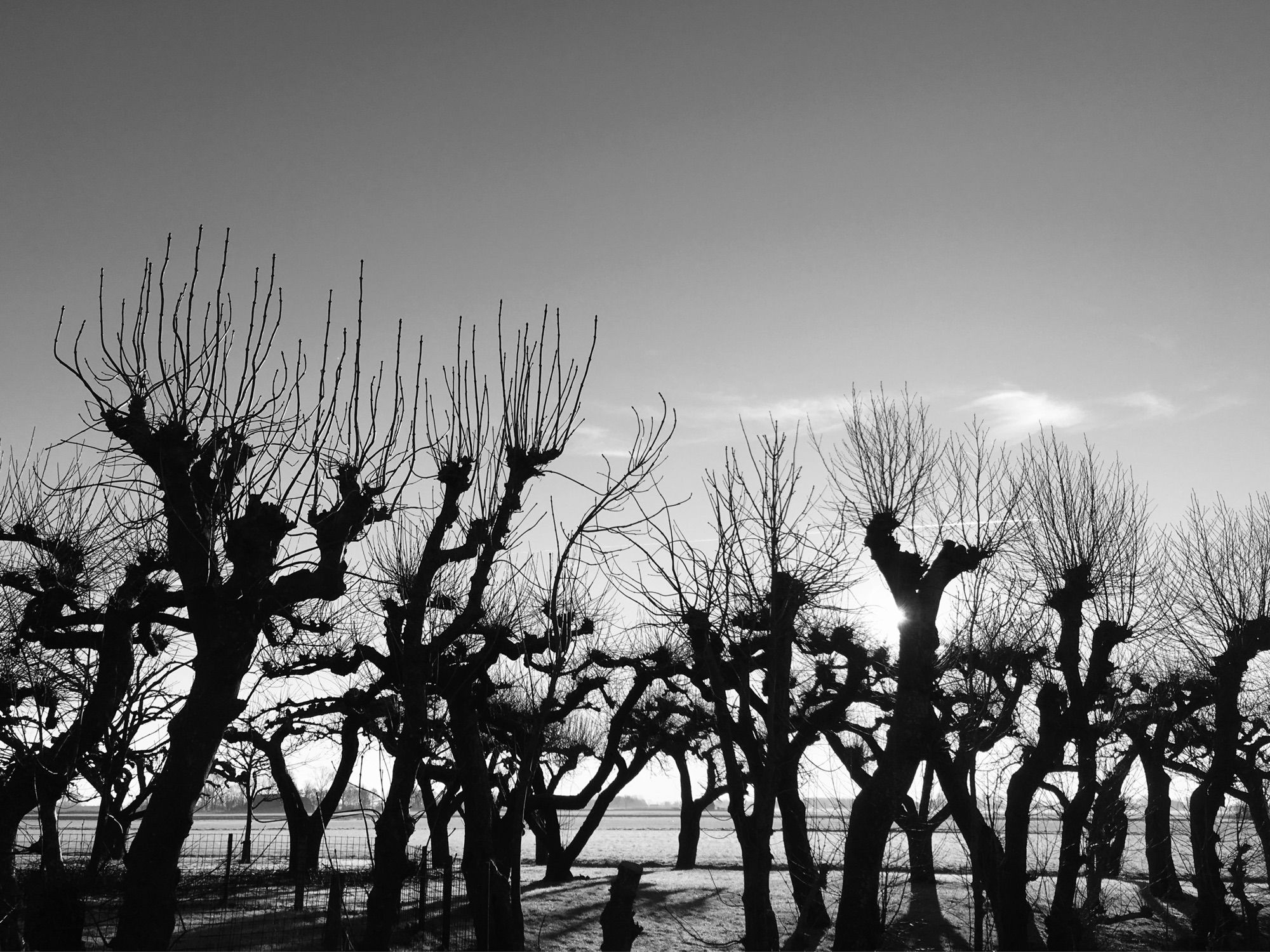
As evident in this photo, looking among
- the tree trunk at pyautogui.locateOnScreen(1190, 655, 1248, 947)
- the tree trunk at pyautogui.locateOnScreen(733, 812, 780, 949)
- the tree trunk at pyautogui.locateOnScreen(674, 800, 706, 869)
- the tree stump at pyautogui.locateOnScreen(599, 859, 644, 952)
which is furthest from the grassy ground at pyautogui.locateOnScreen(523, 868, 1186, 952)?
the tree trunk at pyautogui.locateOnScreen(674, 800, 706, 869)

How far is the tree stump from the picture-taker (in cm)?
932

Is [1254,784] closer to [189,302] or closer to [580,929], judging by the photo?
[580,929]

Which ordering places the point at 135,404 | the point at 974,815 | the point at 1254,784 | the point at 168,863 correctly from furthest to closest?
the point at 1254,784 < the point at 974,815 < the point at 135,404 < the point at 168,863

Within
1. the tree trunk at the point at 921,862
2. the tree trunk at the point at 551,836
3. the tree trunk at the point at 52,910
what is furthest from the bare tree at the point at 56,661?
the tree trunk at the point at 921,862

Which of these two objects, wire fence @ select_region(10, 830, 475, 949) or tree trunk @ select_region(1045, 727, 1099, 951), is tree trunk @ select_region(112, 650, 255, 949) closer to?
wire fence @ select_region(10, 830, 475, 949)

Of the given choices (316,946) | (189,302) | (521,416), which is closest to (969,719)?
(521,416)

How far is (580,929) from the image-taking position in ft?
55.8

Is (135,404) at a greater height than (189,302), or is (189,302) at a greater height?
(189,302)

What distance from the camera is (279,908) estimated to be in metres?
19.0

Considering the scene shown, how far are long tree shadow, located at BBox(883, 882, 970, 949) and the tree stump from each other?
6083mm

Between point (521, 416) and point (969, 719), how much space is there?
6.53m

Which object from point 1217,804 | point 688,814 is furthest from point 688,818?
point 1217,804

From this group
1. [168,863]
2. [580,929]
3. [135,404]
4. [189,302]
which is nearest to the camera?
[168,863]

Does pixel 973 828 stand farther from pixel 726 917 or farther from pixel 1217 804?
pixel 726 917
